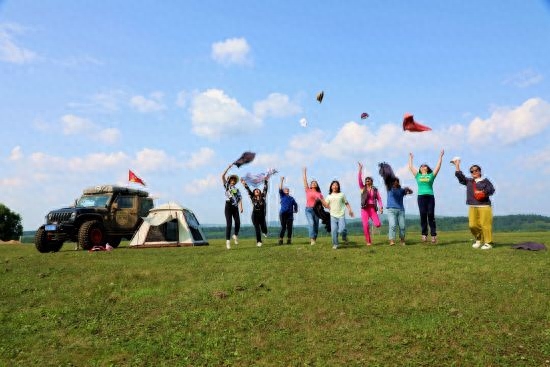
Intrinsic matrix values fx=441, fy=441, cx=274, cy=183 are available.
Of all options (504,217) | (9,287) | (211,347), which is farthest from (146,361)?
(504,217)

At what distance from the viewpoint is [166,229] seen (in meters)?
20.4

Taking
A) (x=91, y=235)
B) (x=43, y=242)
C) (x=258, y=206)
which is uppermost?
(x=258, y=206)

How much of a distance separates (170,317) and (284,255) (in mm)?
4939

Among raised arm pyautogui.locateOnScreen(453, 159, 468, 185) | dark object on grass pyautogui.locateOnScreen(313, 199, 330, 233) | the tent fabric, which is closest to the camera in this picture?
raised arm pyautogui.locateOnScreen(453, 159, 468, 185)

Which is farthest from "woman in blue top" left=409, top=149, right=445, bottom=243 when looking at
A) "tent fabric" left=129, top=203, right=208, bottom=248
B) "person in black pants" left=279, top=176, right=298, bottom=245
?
"tent fabric" left=129, top=203, right=208, bottom=248

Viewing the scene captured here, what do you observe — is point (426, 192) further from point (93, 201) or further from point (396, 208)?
point (93, 201)

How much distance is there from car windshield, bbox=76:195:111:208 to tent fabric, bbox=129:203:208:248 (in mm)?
1951

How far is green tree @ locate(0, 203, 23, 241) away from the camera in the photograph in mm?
52031

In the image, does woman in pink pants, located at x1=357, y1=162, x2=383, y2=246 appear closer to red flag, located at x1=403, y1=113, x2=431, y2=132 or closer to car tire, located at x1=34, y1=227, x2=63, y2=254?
red flag, located at x1=403, y1=113, x2=431, y2=132

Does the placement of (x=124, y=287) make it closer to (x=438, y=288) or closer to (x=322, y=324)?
(x=322, y=324)

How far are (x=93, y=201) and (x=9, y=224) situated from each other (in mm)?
40459

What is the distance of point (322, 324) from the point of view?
7031 mm

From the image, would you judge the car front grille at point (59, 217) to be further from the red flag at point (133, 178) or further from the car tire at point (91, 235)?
the red flag at point (133, 178)

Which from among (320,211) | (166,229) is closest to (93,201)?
(166,229)
